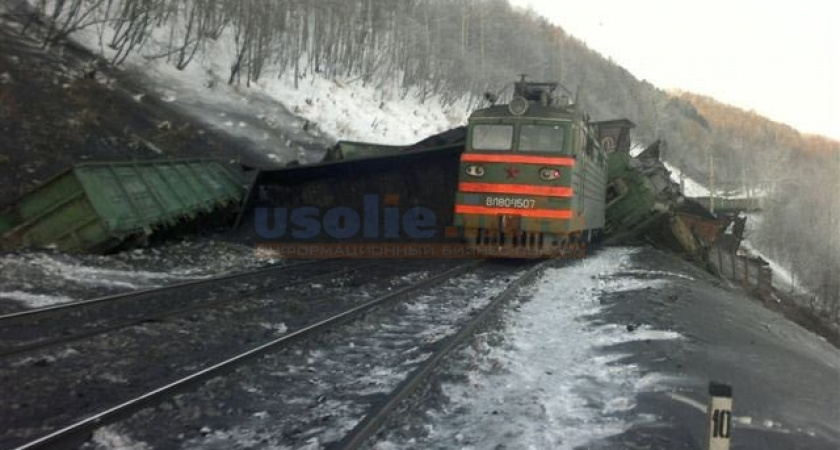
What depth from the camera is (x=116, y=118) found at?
18.6 m

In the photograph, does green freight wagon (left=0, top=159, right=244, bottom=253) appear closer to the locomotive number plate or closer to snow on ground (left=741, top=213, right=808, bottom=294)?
the locomotive number plate

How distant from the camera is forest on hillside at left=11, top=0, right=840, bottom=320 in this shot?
99.2 ft

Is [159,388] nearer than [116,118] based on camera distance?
Yes

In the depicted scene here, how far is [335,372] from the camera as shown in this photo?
19.2ft

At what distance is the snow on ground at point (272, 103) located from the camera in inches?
1017

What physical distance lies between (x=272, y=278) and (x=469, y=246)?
4.61 metres

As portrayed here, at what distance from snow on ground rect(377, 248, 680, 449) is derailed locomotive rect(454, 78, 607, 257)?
4.40 meters

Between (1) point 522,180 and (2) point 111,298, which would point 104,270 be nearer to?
(2) point 111,298

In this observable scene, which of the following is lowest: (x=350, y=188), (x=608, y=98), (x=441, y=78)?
(x=350, y=188)

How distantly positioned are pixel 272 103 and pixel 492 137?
2031cm

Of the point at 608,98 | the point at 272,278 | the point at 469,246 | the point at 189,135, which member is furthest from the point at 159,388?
the point at 608,98

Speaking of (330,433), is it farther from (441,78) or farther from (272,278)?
(441,78)

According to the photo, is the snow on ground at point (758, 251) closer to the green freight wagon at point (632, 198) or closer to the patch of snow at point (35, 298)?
the green freight wagon at point (632, 198)

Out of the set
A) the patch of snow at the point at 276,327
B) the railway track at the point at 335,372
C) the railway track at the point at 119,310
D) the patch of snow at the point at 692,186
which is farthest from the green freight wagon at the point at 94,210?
the patch of snow at the point at 692,186
